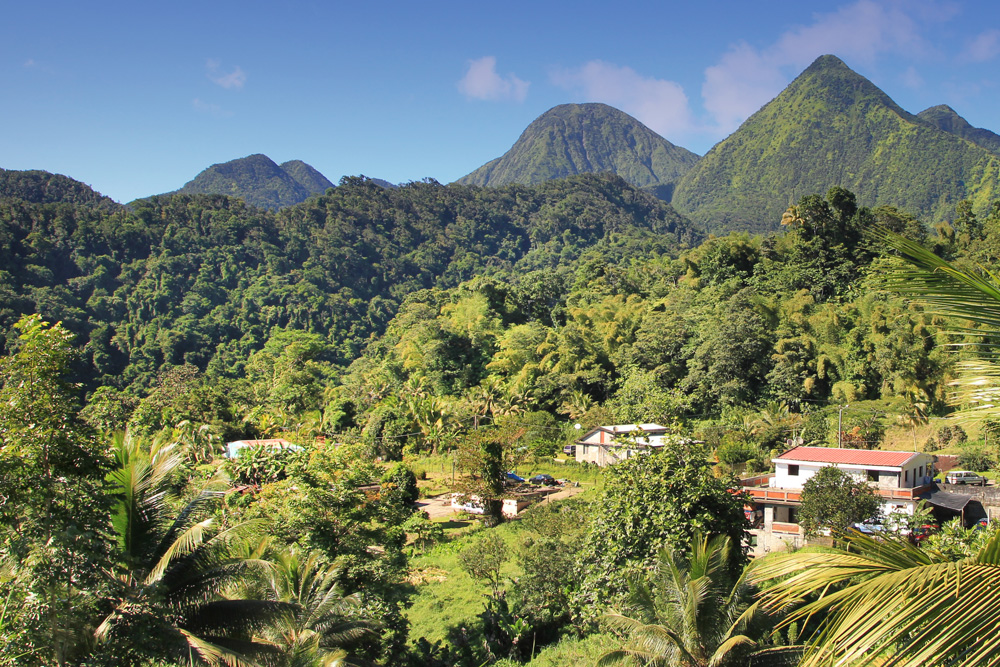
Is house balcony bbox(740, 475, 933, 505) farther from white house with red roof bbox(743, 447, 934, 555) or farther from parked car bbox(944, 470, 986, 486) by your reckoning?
parked car bbox(944, 470, 986, 486)

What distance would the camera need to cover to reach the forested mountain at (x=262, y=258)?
195 feet

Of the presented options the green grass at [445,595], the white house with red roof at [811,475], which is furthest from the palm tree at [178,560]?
the white house with red roof at [811,475]

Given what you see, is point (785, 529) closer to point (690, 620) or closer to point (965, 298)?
point (690, 620)

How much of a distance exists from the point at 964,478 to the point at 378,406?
25.7 m

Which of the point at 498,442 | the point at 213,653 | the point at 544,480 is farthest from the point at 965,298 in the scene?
the point at 544,480

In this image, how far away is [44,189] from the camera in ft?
309

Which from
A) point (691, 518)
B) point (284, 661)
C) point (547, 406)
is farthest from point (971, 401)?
point (547, 406)

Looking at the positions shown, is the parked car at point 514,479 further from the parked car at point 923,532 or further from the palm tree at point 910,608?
the palm tree at point 910,608

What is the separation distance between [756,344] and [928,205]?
69.6 meters

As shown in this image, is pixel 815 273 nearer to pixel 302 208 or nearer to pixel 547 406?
pixel 547 406

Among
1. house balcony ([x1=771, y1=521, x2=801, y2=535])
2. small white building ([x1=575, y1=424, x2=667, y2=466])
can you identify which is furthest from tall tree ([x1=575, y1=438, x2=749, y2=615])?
small white building ([x1=575, y1=424, x2=667, y2=466])

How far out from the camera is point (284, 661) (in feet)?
24.8

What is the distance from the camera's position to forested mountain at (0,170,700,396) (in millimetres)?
59406

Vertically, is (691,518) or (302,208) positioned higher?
(302,208)
